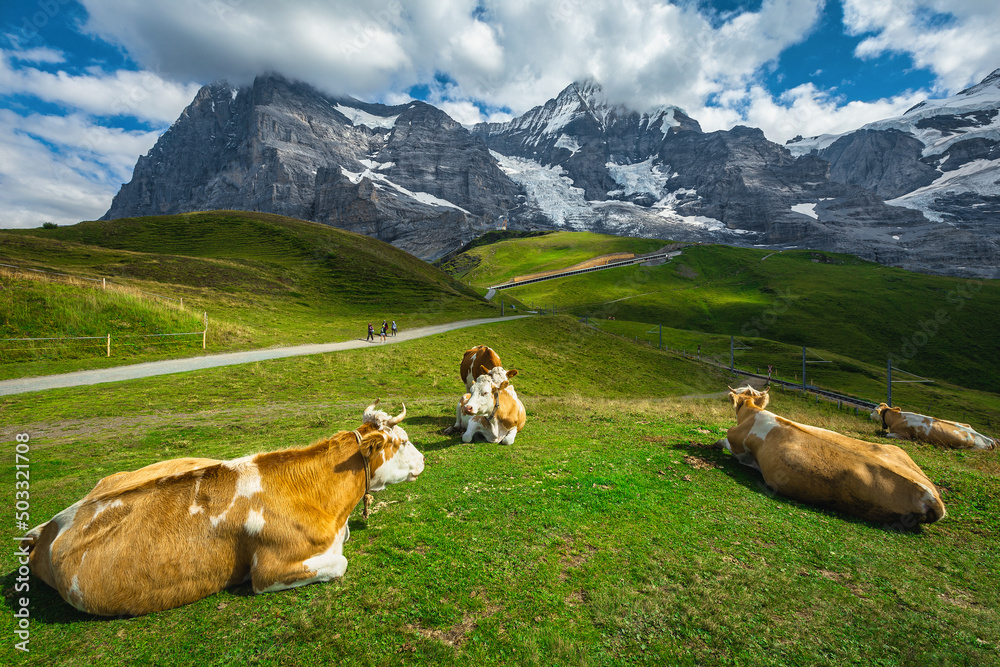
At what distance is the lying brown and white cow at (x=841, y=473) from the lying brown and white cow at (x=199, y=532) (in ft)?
27.8

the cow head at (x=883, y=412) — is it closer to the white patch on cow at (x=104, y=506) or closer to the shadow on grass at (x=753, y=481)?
the shadow on grass at (x=753, y=481)

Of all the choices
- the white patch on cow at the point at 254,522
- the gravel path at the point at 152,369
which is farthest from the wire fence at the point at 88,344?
the white patch on cow at the point at 254,522

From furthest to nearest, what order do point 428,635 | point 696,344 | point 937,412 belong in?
point 696,344 < point 937,412 < point 428,635

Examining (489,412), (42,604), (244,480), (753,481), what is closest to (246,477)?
(244,480)

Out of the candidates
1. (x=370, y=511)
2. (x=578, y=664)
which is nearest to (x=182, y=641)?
(x=370, y=511)

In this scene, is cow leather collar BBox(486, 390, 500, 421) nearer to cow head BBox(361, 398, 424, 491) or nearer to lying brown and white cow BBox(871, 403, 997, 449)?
cow head BBox(361, 398, 424, 491)

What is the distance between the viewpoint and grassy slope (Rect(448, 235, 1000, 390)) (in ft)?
246

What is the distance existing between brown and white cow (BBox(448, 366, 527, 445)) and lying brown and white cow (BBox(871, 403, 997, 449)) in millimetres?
15292

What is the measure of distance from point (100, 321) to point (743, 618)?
34526 millimetres

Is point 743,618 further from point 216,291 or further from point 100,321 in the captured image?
point 216,291

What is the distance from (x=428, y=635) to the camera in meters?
4.23

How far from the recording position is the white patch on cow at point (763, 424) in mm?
9406

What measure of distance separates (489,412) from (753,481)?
21.4 ft

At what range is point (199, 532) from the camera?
4.93 m
